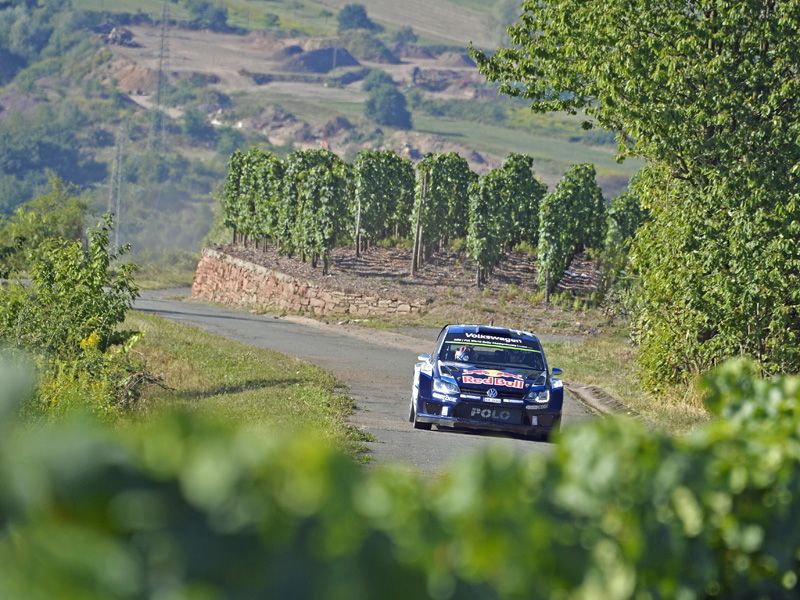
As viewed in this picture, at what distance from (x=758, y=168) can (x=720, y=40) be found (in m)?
2.34

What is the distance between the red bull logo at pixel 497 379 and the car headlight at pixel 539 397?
0.17 m

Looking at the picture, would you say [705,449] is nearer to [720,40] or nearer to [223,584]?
[223,584]

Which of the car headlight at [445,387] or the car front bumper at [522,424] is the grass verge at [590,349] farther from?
the car headlight at [445,387]

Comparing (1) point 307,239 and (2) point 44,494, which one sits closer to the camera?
(2) point 44,494

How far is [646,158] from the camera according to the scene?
23547 mm

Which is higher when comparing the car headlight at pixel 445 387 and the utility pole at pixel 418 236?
the car headlight at pixel 445 387

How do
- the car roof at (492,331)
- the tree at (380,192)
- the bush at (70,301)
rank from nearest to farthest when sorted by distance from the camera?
the car roof at (492,331) < the bush at (70,301) < the tree at (380,192)

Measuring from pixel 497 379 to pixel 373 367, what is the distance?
13053mm

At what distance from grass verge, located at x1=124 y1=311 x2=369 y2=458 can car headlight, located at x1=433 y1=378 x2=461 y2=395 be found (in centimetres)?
131

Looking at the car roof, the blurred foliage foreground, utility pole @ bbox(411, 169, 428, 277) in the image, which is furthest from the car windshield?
utility pole @ bbox(411, 169, 428, 277)

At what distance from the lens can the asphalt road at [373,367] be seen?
54.8 ft

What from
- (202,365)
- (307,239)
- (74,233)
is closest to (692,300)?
(202,365)

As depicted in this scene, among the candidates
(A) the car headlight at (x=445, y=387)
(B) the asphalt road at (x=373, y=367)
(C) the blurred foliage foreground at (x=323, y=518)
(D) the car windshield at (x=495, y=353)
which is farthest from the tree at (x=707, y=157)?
(C) the blurred foliage foreground at (x=323, y=518)

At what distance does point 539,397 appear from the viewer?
17828 mm
